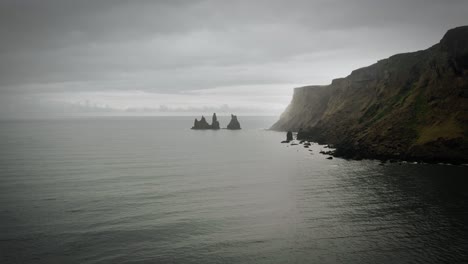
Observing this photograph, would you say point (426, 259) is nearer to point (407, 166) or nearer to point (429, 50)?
point (407, 166)

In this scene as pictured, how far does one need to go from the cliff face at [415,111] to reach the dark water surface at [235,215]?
925 cm

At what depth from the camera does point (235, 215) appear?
47.1 meters

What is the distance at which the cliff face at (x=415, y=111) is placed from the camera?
87812 millimetres

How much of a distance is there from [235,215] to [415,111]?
78.5 m

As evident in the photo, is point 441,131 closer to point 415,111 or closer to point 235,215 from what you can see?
point 415,111

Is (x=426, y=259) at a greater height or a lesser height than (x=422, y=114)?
lesser

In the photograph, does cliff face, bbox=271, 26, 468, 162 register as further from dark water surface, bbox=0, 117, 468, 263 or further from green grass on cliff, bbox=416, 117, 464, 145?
dark water surface, bbox=0, 117, 468, 263

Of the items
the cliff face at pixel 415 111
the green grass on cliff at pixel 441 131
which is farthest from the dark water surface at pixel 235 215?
the green grass on cliff at pixel 441 131

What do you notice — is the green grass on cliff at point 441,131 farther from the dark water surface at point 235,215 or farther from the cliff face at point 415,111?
the dark water surface at point 235,215

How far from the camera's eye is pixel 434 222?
42844mm

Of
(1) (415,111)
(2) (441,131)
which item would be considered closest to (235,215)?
(2) (441,131)

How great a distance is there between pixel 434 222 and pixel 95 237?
4112cm

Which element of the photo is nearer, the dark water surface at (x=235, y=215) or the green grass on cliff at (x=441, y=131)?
the dark water surface at (x=235, y=215)

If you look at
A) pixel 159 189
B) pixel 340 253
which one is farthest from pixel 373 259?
pixel 159 189
